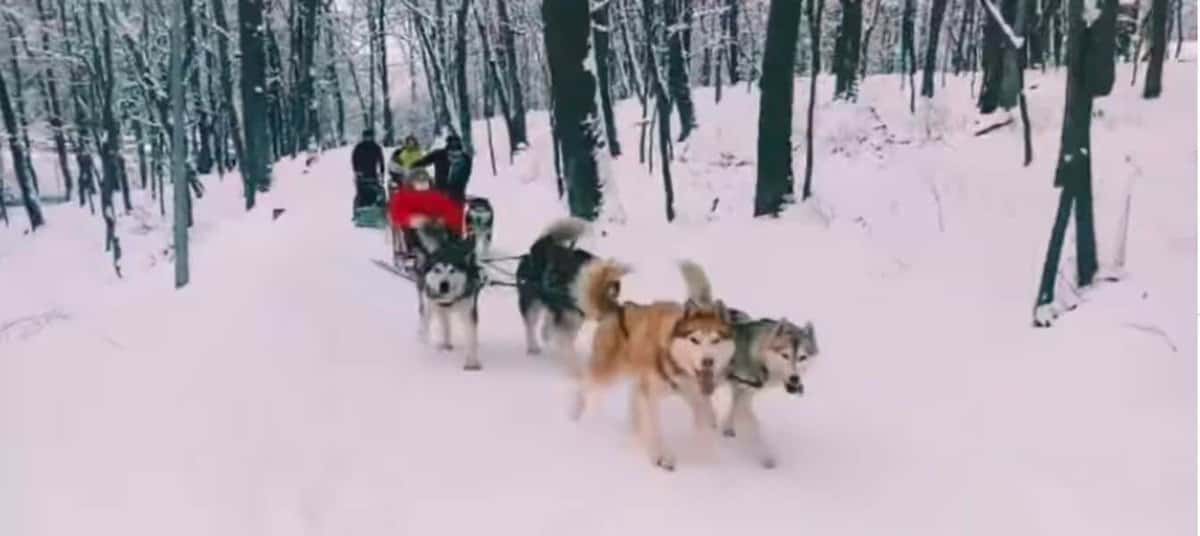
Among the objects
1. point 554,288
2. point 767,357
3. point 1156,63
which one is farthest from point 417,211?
point 1156,63

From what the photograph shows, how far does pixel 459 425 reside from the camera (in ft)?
23.5

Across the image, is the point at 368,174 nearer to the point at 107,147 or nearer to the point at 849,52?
the point at 849,52

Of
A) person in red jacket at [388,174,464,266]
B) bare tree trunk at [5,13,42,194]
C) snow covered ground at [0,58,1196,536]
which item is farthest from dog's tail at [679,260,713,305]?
bare tree trunk at [5,13,42,194]

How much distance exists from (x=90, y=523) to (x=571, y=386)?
3075 millimetres

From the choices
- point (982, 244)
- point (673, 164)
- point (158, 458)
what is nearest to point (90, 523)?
point (158, 458)

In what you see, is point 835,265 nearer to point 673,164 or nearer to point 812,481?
point 812,481

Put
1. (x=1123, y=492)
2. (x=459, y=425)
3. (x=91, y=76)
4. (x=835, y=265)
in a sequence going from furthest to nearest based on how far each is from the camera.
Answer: (x=91, y=76) < (x=835, y=265) < (x=459, y=425) < (x=1123, y=492)

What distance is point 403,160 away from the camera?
53.6 ft

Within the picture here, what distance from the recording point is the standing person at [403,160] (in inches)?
635

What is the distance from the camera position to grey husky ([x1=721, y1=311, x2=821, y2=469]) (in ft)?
20.0

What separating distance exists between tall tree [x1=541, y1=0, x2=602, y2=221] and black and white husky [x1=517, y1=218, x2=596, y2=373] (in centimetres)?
523

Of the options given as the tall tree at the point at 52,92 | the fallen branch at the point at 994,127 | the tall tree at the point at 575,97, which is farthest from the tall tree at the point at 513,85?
the tall tree at the point at 52,92

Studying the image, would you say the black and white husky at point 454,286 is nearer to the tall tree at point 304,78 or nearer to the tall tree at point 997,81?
the tall tree at point 997,81

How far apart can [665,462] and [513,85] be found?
2420 cm
